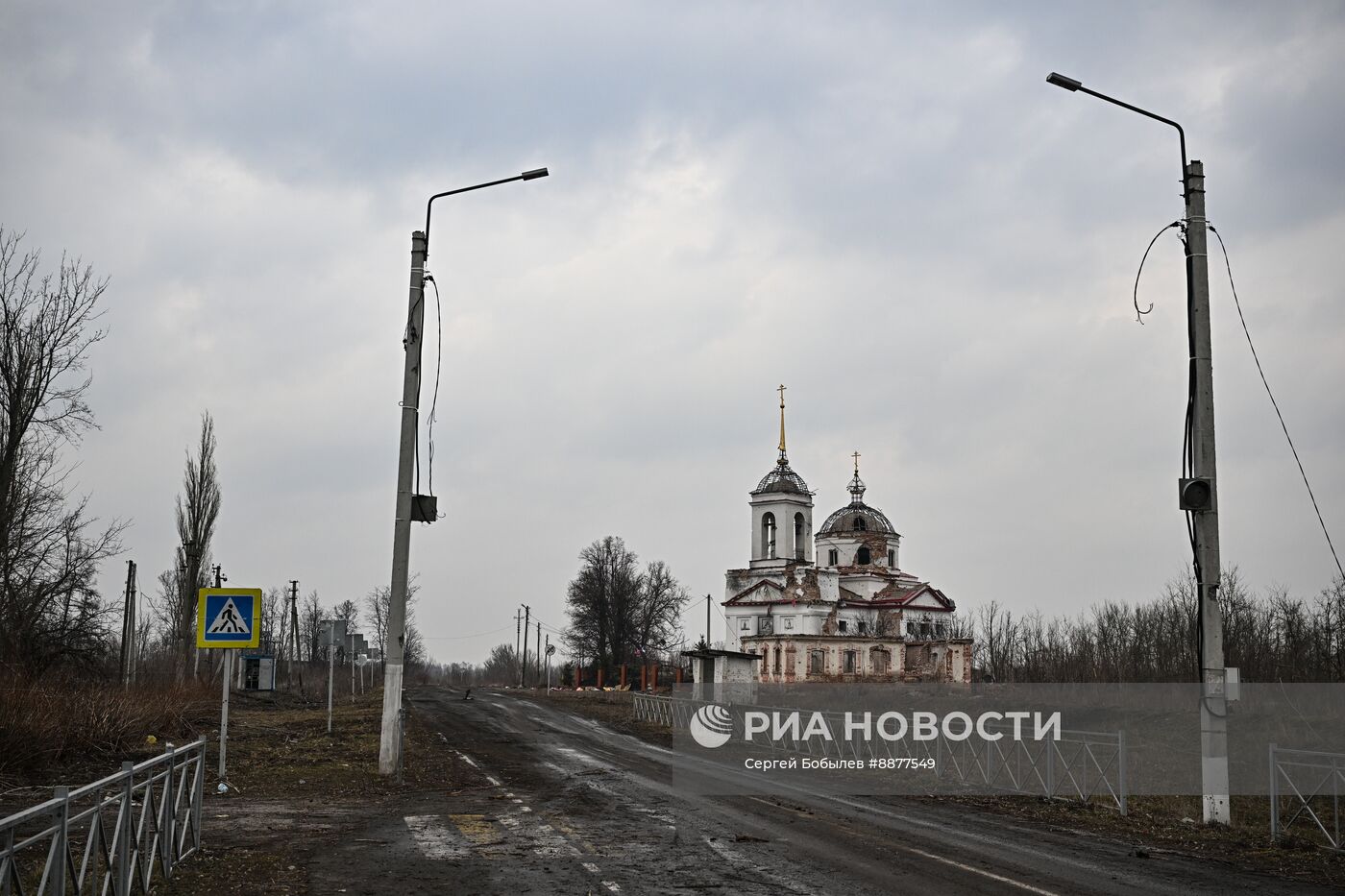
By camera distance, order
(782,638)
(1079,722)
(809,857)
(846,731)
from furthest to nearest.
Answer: (782,638) < (1079,722) < (846,731) < (809,857)

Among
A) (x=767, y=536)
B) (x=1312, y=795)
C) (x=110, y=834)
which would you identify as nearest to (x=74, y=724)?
(x=110, y=834)

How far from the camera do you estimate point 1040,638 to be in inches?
2103

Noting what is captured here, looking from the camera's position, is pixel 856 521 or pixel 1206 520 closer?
pixel 1206 520

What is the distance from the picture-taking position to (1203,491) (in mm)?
14367

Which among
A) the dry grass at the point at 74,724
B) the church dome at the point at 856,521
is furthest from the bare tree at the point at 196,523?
the church dome at the point at 856,521

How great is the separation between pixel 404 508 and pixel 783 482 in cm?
6846

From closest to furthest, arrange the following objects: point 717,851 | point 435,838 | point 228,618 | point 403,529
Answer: point 717,851, point 435,838, point 228,618, point 403,529

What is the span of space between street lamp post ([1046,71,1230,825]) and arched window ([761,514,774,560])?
70031 mm

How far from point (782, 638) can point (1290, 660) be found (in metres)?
49.1

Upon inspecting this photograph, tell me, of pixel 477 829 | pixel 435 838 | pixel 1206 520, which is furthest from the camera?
pixel 1206 520

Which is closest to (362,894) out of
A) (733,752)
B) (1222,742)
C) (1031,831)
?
(1031,831)

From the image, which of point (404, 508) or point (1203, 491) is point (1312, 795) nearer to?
point (1203, 491)

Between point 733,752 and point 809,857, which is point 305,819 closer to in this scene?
point 809,857

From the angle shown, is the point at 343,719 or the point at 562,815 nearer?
the point at 562,815
